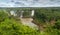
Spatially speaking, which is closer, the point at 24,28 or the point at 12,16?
the point at 24,28

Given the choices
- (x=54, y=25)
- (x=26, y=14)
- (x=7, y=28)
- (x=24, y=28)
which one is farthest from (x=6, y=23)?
(x=54, y=25)

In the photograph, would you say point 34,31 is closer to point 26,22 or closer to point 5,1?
point 26,22

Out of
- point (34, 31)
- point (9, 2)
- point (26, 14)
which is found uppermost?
point (9, 2)

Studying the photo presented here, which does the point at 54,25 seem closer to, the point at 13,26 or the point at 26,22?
the point at 26,22

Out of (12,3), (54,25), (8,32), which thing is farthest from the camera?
(12,3)

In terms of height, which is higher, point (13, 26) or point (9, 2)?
point (9, 2)

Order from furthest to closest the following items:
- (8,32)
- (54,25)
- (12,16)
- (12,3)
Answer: (12,3)
(12,16)
(54,25)
(8,32)

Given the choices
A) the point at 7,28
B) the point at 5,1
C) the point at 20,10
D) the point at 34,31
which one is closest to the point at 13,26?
the point at 7,28
